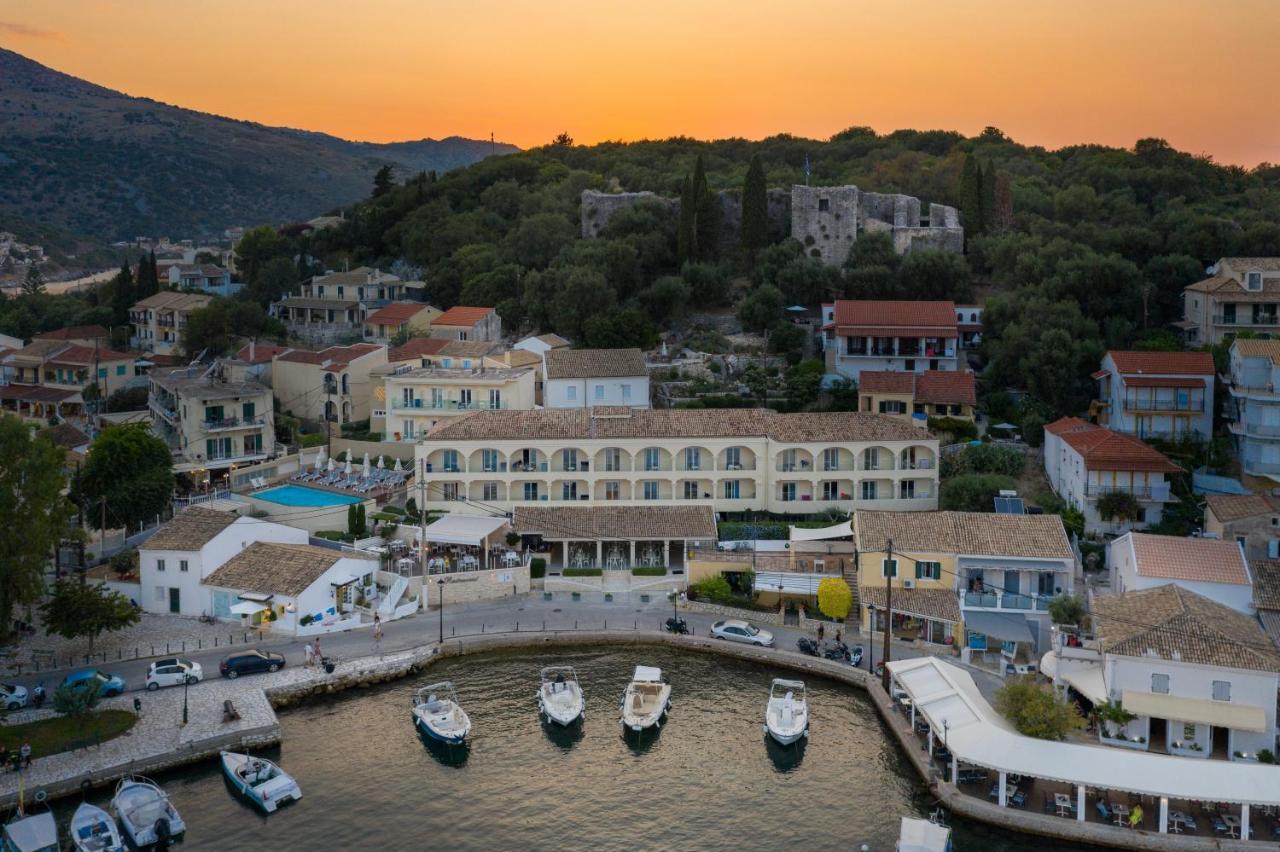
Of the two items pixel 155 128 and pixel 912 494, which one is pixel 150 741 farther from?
pixel 155 128

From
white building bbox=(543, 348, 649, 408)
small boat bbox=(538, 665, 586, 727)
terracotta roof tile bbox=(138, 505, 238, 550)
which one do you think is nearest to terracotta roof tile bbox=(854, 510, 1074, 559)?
small boat bbox=(538, 665, 586, 727)

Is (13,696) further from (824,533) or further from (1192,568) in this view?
(1192,568)

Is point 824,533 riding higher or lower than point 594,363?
lower

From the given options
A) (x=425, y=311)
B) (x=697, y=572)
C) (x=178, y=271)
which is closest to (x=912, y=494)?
(x=697, y=572)

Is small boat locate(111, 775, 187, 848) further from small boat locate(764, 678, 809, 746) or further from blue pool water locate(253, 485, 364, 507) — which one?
blue pool water locate(253, 485, 364, 507)

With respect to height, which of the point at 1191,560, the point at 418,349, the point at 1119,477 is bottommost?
the point at 1191,560

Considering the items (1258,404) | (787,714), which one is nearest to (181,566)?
(787,714)

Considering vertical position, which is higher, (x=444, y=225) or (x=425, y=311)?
(x=444, y=225)

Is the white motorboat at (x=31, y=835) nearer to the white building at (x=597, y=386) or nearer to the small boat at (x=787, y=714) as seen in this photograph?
the small boat at (x=787, y=714)
